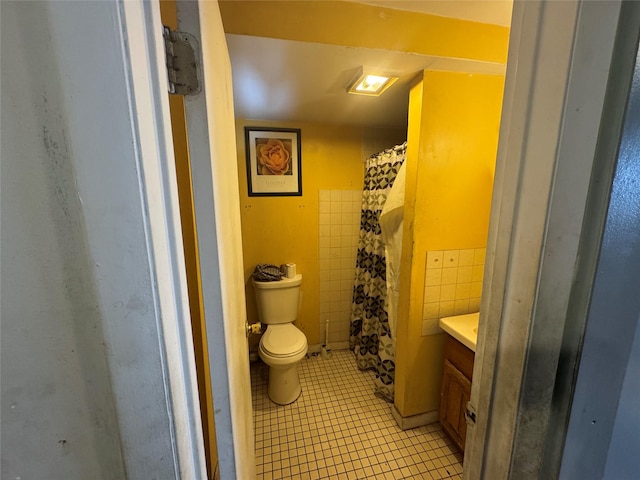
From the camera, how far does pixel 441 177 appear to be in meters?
1.42

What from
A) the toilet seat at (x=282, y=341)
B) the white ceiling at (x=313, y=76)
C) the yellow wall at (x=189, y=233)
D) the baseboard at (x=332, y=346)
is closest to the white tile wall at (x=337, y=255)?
the baseboard at (x=332, y=346)

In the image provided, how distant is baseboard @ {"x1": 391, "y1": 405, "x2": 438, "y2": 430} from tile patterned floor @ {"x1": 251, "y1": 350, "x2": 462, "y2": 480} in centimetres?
3

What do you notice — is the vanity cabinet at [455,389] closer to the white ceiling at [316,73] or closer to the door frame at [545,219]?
the door frame at [545,219]

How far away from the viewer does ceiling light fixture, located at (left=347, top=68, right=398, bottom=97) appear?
4.25 feet

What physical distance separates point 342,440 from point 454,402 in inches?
28.1

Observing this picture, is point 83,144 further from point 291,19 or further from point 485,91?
point 485,91

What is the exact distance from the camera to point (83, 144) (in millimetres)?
352

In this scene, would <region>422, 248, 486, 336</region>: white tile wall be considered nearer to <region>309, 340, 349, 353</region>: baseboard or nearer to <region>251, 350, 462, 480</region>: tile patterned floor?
<region>251, 350, 462, 480</region>: tile patterned floor

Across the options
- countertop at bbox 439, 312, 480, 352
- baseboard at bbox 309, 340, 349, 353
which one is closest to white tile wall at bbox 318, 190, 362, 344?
baseboard at bbox 309, 340, 349, 353

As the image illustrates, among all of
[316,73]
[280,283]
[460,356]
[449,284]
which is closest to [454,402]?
[460,356]

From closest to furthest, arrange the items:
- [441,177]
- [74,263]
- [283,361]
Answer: [74,263], [441,177], [283,361]

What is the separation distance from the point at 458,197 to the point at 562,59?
44.5 inches

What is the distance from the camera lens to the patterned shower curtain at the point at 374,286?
6.05 ft

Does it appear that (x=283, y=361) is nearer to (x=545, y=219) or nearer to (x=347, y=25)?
(x=545, y=219)
